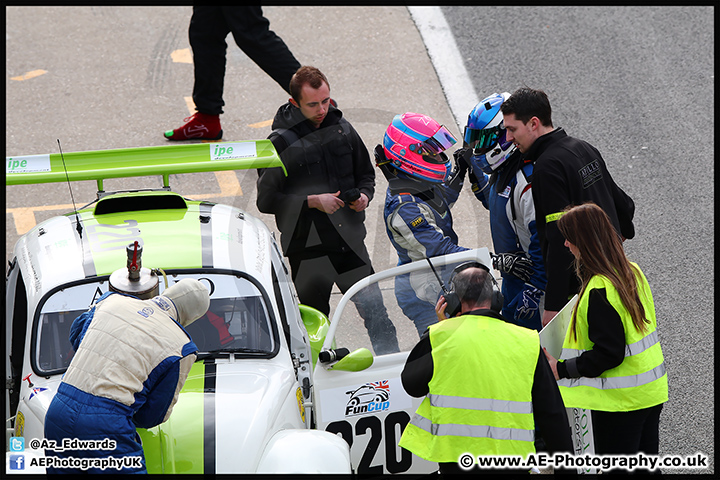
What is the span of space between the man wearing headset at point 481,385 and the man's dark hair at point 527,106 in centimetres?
144

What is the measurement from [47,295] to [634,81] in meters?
7.39

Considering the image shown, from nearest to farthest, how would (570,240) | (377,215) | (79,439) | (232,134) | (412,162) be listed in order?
(79,439), (570,240), (412,162), (377,215), (232,134)

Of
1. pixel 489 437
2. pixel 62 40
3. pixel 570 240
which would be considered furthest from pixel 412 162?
pixel 62 40

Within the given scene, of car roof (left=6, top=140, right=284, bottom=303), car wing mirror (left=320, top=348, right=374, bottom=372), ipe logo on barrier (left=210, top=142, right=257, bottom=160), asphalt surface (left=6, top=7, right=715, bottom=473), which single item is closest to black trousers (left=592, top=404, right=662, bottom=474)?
car wing mirror (left=320, top=348, right=374, bottom=372)

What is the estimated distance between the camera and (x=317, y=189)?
5.87 meters

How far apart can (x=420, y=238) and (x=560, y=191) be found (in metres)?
0.90

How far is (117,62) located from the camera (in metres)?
9.88

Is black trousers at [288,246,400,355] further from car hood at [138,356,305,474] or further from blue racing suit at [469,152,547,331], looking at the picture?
car hood at [138,356,305,474]

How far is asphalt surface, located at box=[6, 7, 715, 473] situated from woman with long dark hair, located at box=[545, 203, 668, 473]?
9.38 ft

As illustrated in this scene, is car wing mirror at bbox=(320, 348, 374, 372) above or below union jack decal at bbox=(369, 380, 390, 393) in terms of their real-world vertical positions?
above

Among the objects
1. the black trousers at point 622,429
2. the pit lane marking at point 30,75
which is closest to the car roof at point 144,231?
the black trousers at point 622,429

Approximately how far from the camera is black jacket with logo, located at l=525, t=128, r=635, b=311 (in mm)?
4684

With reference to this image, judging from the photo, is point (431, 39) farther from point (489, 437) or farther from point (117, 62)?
point (489, 437)

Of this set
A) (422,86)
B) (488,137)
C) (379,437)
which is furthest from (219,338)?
(422,86)
